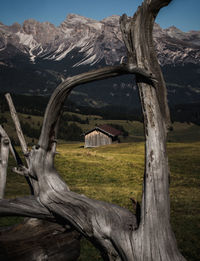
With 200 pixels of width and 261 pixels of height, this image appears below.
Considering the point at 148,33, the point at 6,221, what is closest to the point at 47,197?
the point at 148,33

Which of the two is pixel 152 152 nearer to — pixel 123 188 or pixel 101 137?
pixel 123 188

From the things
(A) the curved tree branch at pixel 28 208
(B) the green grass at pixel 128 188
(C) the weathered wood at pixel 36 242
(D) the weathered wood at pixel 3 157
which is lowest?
(B) the green grass at pixel 128 188

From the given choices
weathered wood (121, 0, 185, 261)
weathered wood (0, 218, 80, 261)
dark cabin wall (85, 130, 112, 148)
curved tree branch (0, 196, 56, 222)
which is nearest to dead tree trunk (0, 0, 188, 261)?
weathered wood (121, 0, 185, 261)

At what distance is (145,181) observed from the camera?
441 centimetres

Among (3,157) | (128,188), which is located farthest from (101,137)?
(3,157)

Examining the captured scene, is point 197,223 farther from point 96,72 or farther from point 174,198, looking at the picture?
point 96,72

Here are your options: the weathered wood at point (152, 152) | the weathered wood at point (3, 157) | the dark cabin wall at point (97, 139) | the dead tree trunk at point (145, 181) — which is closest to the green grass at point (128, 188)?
the weathered wood at point (3, 157)

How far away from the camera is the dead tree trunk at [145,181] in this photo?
165 inches

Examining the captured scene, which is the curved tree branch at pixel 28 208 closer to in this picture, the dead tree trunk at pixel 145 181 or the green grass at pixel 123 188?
the dead tree trunk at pixel 145 181

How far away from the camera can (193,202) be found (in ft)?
73.9

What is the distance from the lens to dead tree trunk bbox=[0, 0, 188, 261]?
4191mm

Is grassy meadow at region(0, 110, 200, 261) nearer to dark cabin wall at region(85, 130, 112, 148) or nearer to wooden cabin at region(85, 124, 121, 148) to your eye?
wooden cabin at region(85, 124, 121, 148)

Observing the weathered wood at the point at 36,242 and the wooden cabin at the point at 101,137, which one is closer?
the weathered wood at the point at 36,242

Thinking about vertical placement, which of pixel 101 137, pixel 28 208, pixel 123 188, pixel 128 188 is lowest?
pixel 128 188
